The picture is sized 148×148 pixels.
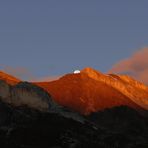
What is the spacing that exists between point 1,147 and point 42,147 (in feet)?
48.2

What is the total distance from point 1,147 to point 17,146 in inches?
341

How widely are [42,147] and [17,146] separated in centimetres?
743

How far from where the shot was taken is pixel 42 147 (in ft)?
655

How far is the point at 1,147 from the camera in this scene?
19000cm

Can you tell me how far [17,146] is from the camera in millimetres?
197750
